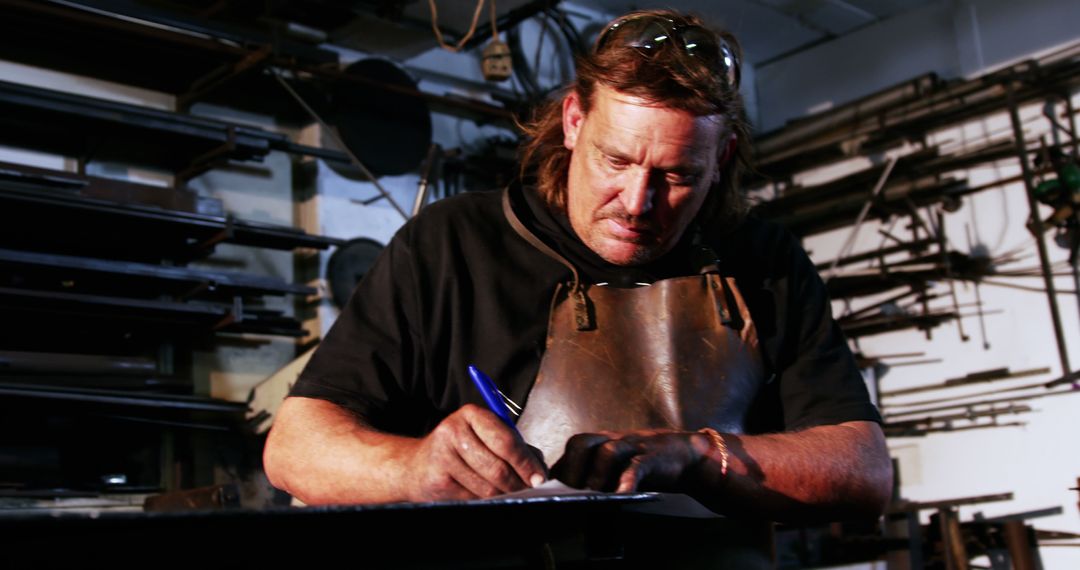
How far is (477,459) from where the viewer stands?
1.34 m

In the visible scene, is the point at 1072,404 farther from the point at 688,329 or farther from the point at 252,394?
the point at 688,329

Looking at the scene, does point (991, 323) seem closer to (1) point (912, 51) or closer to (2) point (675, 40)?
(1) point (912, 51)

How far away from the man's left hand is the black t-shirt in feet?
1.21

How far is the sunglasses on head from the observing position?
6.31 feet

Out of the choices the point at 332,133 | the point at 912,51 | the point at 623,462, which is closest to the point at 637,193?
the point at 623,462

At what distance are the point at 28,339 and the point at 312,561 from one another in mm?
3378

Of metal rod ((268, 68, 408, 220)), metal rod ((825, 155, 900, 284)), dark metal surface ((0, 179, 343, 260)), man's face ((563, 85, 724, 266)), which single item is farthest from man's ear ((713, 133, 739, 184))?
metal rod ((825, 155, 900, 284))

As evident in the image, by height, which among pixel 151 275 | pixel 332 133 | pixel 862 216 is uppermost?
pixel 332 133

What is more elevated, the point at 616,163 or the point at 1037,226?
the point at 1037,226

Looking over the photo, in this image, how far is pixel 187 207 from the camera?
13.2 feet

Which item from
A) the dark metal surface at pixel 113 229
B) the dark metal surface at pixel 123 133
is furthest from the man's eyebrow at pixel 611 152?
the dark metal surface at pixel 123 133

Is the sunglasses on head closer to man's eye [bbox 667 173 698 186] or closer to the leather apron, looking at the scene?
man's eye [bbox 667 173 698 186]

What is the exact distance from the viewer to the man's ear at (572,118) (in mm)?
2059

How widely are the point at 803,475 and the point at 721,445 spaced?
0.16 m
